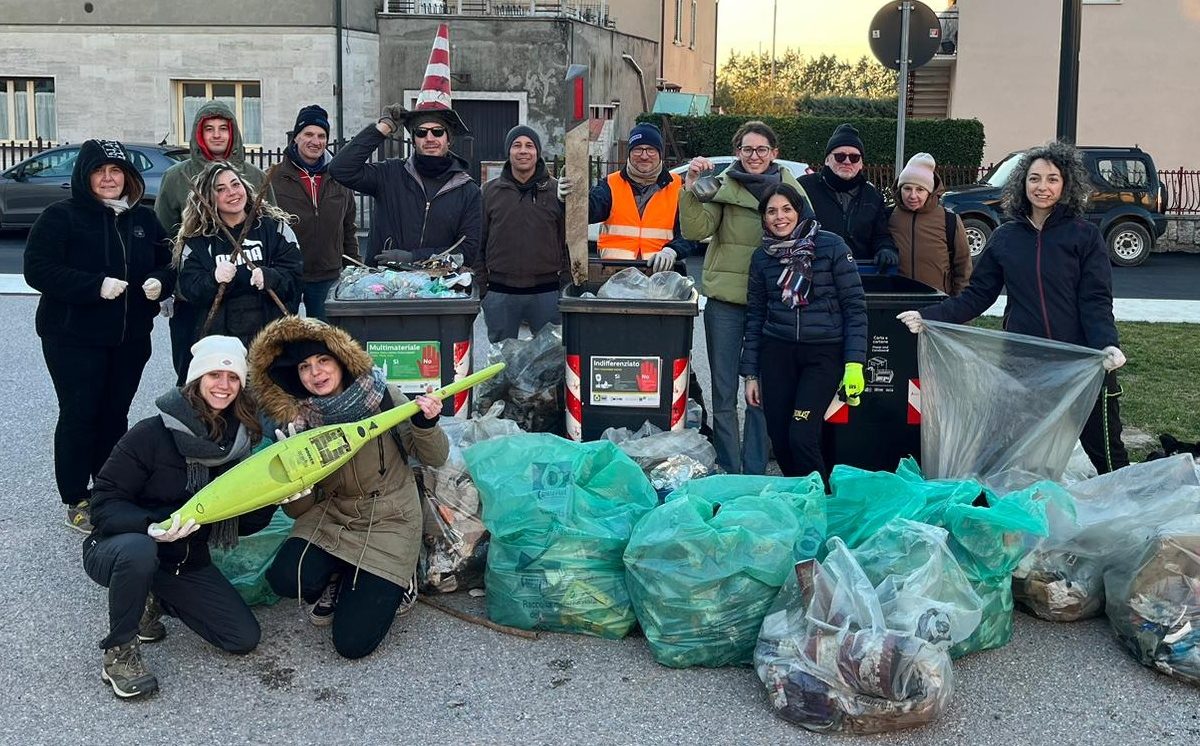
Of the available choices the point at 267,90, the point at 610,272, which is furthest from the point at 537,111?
the point at 610,272

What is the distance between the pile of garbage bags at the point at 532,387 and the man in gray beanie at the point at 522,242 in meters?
0.27

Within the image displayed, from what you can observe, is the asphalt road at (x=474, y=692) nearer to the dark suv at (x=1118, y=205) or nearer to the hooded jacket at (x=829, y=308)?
the hooded jacket at (x=829, y=308)

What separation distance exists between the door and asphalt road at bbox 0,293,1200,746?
2121 cm

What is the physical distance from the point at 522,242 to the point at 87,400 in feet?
7.27

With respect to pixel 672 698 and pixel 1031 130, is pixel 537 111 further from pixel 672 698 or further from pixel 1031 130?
pixel 672 698

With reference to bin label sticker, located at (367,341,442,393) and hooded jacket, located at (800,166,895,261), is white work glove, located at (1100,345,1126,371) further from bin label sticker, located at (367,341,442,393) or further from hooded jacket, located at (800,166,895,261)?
bin label sticker, located at (367,341,442,393)

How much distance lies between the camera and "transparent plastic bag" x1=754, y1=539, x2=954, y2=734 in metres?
3.66

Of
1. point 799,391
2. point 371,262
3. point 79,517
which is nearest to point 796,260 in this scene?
point 799,391

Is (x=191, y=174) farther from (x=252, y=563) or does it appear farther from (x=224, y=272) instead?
(x=252, y=563)

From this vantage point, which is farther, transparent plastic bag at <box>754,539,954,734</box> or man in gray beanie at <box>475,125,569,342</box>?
man in gray beanie at <box>475,125,569,342</box>

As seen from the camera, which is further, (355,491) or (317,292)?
(317,292)

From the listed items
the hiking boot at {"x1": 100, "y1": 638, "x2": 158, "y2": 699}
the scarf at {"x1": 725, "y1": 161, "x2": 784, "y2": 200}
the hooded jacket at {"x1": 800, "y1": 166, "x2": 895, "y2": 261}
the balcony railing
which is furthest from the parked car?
the hiking boot at {"x1": 100, "y1": 638, "x2": 158, "y2": 699}

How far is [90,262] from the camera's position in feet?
17.2

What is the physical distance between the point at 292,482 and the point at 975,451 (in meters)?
2.74
